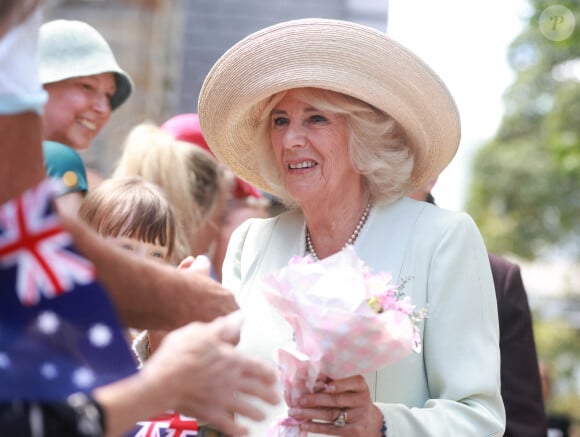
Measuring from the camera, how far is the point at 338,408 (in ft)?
9.65

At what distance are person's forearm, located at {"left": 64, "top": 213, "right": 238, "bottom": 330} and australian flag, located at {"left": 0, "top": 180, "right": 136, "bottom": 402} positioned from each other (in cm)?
15

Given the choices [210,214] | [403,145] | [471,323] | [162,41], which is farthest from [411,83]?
[162,41]

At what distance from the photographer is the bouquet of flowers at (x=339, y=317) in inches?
105

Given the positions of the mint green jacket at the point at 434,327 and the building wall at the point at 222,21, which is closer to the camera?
the mint green jacket at the point at 434,327

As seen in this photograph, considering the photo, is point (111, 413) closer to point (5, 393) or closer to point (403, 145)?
point (5, 393)

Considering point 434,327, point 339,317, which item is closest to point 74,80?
point 434,327

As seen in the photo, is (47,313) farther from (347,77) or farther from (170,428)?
(347,77)

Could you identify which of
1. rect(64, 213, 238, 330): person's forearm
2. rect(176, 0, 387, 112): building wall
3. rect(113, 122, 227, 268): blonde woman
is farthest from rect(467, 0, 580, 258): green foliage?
rect(64, 213, 238, 330): person's forearm

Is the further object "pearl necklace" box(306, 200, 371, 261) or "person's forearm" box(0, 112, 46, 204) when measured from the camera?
"pearl necklace" box(306, 200, 371, 261)

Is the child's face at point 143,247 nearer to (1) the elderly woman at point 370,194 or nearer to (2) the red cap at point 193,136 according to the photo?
(1) the elderly woman at point 370,194

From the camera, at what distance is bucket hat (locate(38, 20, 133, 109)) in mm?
4598

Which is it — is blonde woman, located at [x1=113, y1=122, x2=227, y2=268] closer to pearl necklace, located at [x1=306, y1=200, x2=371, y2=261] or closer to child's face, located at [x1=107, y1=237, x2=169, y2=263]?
child's face, located at [x1=107, y1=237, x2=169, y2=263]

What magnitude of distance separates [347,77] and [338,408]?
123 cm

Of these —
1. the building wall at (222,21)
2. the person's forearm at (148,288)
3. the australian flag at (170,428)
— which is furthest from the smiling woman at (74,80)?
the building wall at (222,21)
